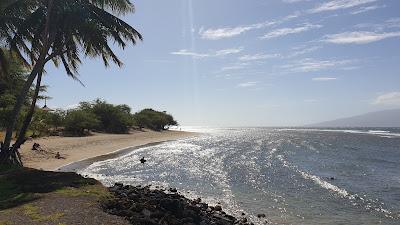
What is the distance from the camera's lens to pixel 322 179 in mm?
35750

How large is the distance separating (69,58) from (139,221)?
17.4 meters

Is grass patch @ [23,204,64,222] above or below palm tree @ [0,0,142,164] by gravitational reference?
below

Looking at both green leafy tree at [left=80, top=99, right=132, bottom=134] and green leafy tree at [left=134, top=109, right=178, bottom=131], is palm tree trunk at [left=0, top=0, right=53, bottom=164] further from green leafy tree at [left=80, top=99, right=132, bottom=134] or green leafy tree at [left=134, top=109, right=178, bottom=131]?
green leafy tree at [left=134, top=109, right=178, bottom=131]

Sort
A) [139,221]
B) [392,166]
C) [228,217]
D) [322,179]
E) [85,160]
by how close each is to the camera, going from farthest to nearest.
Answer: [392,166]
[85,160]
[322,179]
[228,217]
[139,221]

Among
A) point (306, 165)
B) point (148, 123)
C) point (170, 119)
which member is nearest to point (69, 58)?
point (306, 165)

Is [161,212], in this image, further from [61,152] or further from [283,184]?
[61,152]

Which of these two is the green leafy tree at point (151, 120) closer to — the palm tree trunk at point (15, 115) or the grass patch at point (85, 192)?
the palm tree trunk at point (15, 115)

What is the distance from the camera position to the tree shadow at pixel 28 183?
645 inches

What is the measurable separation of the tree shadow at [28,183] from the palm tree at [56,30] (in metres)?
3.20

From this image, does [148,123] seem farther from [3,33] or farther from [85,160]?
[3,33]

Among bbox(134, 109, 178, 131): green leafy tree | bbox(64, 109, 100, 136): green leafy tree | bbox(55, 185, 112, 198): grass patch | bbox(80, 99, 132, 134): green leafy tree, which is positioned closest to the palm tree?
bbox(55, 185, 112, 198): grass patch

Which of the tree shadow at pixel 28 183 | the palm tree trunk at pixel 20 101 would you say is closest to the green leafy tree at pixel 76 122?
the palm tree trunk at pixel 20 101

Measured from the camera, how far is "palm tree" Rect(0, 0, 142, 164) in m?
24.2

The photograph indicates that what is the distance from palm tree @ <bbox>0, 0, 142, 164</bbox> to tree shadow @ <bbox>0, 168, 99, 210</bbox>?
3.20 meters
